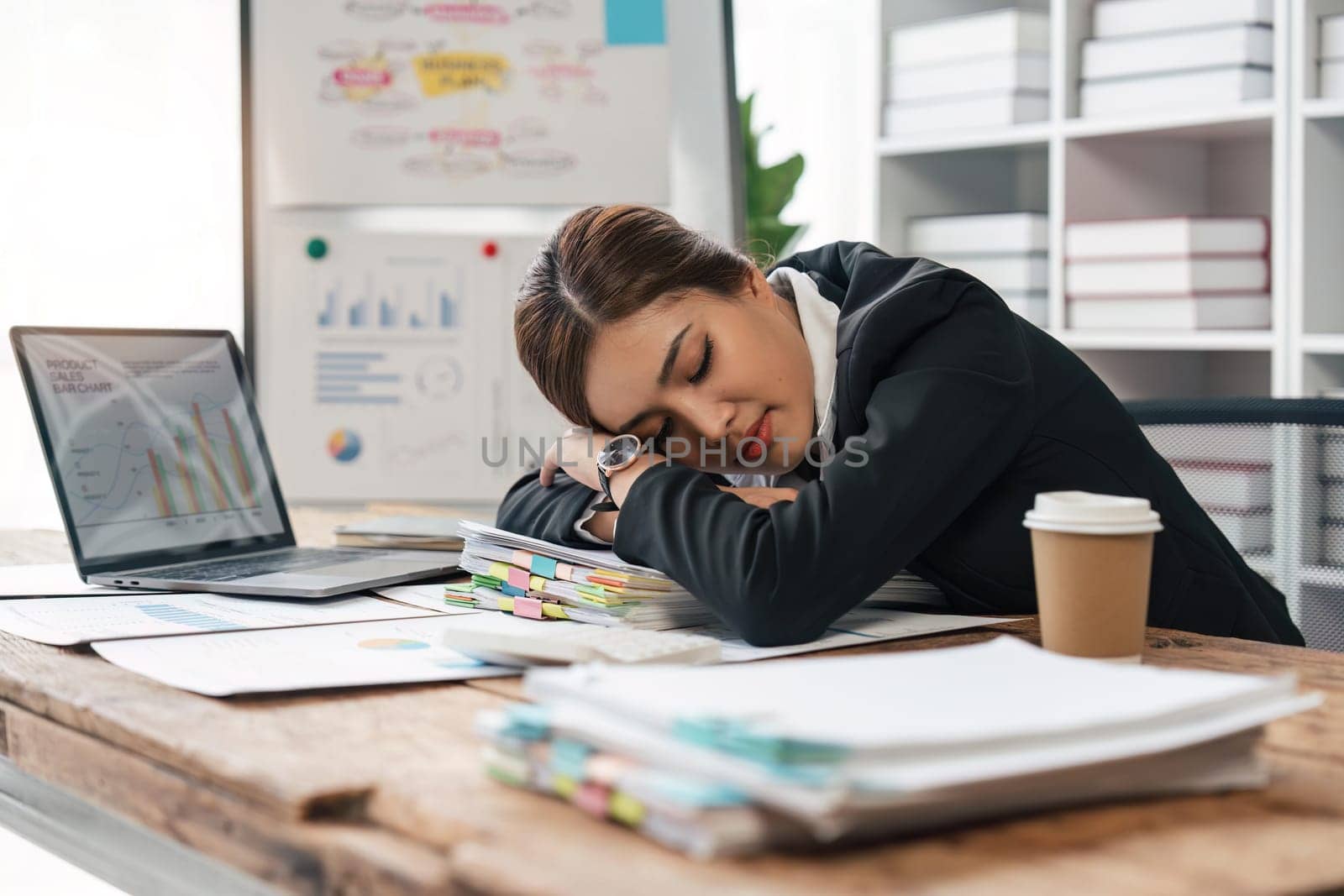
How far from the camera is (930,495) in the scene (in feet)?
3.69

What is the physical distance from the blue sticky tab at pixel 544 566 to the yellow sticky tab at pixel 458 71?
5.77 ft

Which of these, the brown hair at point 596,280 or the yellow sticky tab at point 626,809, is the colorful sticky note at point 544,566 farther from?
the yellow sticky tab at point 626,809

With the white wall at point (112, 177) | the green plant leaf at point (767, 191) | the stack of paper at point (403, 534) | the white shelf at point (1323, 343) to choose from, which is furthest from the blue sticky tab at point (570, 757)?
the green plant leaf at point (767, 191)

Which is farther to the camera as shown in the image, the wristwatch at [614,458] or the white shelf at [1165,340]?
the white shelf at [1165,340]

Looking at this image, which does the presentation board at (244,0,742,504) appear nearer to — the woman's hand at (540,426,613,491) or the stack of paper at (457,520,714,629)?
the woman's hand at (540,426,613,491)

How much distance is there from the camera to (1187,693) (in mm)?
652

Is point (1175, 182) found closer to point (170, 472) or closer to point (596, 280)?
point (596, 280)

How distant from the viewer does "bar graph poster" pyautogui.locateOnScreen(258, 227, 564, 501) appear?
8.90ft

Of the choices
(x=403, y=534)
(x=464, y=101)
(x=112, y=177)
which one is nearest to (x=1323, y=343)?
(x=403, y=534)

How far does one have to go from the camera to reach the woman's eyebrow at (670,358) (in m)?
1.27

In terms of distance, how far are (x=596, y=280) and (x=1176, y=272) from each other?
4.69ft

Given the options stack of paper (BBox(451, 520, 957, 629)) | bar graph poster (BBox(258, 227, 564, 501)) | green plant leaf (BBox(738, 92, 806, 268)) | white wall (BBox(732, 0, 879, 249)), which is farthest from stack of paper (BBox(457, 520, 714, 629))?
white wall (BBox(732, 0, 879, 249))

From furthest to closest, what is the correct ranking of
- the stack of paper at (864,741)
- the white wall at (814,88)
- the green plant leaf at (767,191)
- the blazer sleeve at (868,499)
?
the white wall at (814,88)
the green plant leaf at (767,191)
the blazer sleeve at (868,499)
the stack of paper at (864,741)

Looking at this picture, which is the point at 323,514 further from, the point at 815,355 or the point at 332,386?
Result: the point at 815,355
